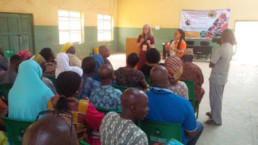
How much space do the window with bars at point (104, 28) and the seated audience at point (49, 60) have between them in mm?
7623

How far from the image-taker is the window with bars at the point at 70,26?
8.57 meters

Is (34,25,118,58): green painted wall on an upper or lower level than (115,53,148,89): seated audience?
upper

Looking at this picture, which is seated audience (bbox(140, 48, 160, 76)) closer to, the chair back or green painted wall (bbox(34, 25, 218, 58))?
the chair back

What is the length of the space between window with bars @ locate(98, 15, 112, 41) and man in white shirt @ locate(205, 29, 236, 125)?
8.58 meters

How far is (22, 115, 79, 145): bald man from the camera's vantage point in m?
0.70

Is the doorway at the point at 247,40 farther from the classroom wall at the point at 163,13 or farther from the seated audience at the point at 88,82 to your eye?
the seated audience at the point at 88,82

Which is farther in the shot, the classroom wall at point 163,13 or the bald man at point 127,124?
the classroom wall at point 163,13

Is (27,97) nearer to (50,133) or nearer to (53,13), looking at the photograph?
(50,133)

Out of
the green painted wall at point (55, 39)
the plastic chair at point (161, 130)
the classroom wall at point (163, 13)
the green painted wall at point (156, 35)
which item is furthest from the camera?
the green painted wall at point (156, 35)

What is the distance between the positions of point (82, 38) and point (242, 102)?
745 centimetres

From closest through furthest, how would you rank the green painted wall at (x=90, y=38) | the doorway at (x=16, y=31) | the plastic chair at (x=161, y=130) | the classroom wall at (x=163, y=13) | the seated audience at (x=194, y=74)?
the plastic chair at (x=161, y=130)
the seated audience at (x=194, y=74)
the doorway at (x=16, y=31)
the green painted wall at (x=90, y=38)
the classroom wall at (x=163, y=13)

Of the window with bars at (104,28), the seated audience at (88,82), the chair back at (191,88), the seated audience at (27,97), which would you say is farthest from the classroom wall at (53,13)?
the chair back at (191,88)

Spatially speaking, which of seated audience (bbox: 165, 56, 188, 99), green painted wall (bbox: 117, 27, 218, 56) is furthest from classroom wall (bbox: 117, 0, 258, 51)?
seated audience (bbox: 165, 56, 188, 99)

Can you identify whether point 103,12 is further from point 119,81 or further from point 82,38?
point 119,81
